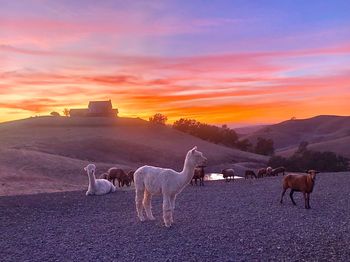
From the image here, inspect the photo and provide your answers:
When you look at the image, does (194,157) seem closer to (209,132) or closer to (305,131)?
(209,132)

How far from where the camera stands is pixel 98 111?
104m

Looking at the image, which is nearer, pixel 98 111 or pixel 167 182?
pixel 167 182

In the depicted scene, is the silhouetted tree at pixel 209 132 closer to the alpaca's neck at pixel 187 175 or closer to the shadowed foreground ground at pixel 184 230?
the shadowed foreground ground at pixel 184 230

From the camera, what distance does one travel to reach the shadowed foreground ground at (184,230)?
11.8 metres

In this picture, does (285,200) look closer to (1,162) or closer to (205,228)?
(205,228)

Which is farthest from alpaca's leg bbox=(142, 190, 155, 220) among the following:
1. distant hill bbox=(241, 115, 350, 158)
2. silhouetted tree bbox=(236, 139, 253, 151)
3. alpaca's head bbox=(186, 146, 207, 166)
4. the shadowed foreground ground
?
distant hill bbox=(241, 115, 350, 158)

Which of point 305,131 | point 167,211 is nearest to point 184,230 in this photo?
point 167,211

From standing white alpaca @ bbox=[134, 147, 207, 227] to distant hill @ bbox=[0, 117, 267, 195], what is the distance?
1394 centimetres

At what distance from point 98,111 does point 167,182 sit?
90614 millimetres

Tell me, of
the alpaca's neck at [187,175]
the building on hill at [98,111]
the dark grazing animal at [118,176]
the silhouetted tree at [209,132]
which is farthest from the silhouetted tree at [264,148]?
the alpaca's neck at [187,175]

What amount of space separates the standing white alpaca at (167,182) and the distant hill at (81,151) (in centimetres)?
1394

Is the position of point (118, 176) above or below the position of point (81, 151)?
below

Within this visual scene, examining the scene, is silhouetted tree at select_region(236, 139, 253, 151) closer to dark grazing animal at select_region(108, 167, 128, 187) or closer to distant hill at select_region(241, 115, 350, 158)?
distant hill at select_region(241, 115, 350, 158)

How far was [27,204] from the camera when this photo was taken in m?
21.4
